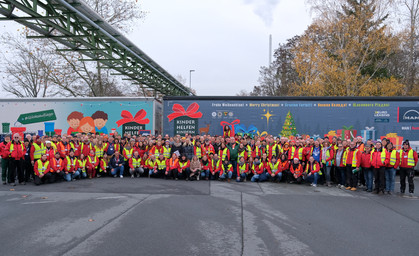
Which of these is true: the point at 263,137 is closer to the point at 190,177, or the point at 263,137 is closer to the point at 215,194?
the point at 190,177

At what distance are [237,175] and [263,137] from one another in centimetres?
256

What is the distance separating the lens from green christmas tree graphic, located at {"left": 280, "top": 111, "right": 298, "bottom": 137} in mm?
12984

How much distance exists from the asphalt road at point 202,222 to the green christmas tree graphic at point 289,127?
4063mm

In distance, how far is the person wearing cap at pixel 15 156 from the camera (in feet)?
32.2

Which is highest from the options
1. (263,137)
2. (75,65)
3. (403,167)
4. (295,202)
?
(75,65)

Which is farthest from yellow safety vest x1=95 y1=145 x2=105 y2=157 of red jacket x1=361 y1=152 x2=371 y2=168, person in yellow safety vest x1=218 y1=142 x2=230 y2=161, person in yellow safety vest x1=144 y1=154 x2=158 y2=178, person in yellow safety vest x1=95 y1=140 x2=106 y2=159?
red jacket x1=361 y1=152 x2=371 y2=168

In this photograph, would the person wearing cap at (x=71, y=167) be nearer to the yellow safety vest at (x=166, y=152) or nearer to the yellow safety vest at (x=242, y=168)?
the yellow safety vest at (x=166, y=152)

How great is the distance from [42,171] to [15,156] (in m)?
0.95

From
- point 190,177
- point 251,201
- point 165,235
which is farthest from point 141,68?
point 165,235

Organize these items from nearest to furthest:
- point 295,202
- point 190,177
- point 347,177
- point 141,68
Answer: point 295,202
point 347,177
point 190,177
point 141,68

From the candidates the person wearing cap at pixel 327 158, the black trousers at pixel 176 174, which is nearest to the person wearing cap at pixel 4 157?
the black trousers at pixel 176 174

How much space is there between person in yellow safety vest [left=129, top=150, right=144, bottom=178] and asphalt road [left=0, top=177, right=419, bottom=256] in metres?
2.51

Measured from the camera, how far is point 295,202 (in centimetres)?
769

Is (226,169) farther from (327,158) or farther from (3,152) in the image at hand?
(3,152)
